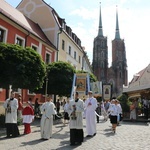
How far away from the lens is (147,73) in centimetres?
4625

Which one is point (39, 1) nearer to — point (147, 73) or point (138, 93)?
point (138, 93)

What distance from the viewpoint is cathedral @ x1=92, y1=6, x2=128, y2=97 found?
96.1 metres

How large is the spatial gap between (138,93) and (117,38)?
81769 millimetres

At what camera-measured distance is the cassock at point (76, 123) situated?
9.23m

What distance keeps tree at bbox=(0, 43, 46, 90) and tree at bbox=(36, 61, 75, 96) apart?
564 cm

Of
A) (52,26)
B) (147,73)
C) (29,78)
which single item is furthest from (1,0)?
(147,73)

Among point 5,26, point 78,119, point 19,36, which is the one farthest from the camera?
point 19,36


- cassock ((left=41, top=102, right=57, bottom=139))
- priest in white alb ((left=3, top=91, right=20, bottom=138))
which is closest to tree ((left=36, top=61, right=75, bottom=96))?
priest in white alb ((left=3, top=91, right=20, bottom=138))

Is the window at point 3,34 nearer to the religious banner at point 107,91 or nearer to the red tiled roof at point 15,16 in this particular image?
the red tiled roof at point 15,16

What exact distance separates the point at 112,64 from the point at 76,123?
92.6 meters

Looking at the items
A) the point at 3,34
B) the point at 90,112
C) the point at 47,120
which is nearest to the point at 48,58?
the point at 3,34

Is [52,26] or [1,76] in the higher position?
[52,26]

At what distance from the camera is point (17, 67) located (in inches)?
567

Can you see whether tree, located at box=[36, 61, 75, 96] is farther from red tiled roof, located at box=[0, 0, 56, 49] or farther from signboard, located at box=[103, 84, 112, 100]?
signboard, located at box=[103, 84, 112, 100]
